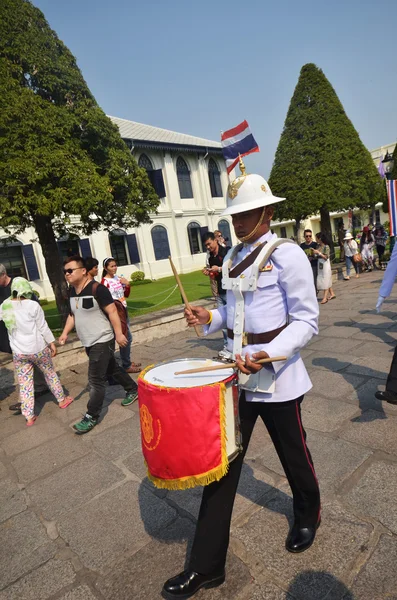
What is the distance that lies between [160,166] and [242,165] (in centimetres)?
2184

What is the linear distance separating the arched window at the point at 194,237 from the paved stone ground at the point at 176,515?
66.8 ft

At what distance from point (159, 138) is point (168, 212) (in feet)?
15.7

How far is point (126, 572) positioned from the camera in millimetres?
2057

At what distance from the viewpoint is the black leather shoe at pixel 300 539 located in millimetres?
1985

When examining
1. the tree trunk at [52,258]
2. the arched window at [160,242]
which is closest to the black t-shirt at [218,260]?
the tree trunk at [52,258]

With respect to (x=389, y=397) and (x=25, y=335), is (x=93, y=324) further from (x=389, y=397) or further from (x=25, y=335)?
(x=389, y=397)

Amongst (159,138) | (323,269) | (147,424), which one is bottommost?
(323,269)

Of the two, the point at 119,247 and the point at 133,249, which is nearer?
the point at 119,247

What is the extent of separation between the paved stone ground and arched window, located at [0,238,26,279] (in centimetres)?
1533

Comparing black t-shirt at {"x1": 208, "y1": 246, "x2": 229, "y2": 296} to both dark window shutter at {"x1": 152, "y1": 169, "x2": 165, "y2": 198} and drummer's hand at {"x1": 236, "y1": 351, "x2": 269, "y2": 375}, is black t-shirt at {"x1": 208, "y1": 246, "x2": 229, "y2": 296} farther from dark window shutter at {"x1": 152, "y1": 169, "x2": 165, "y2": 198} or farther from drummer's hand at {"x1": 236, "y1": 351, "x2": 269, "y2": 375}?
dark window shutter at {"x1": 152, "y1": 169, "x2": 165, "y2": 198}

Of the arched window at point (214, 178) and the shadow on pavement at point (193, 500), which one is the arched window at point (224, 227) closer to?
the arched window at point (214, 178)

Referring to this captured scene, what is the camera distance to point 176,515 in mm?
2447

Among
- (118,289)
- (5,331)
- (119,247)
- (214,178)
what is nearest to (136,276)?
(119,247)

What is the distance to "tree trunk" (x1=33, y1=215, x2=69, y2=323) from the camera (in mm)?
7679
